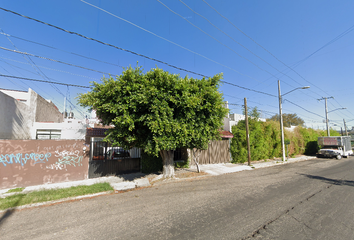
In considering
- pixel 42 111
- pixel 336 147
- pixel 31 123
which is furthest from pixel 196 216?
pixel 336 147

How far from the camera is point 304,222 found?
4168 millimetres

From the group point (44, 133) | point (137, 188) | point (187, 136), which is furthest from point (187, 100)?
point (44, 133)

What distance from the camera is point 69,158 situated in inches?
345

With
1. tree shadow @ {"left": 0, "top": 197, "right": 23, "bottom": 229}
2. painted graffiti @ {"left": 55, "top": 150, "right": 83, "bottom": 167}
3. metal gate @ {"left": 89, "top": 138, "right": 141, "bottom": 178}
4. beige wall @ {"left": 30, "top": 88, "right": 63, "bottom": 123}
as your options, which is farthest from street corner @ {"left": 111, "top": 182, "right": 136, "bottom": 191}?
beige wall @ {"left": 30, "top": 88, "right": 63, "bottom": 123}

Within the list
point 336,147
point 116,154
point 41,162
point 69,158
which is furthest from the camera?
point 336,147

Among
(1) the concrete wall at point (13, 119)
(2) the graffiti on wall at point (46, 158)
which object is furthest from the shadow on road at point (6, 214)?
(1) the concrete wall at point (13, 119)

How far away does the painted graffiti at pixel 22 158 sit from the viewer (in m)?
7.51

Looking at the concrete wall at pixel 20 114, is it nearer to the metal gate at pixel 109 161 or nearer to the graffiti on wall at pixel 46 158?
the graffiti on wall at pixel 46 158

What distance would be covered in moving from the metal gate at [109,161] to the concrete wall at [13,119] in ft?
18.5

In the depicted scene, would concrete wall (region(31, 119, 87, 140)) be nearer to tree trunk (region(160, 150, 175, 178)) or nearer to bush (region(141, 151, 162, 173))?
bush (region(141, 151, 162, 173))

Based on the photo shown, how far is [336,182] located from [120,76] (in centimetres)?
1201

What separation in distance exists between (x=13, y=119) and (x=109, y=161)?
751 cm

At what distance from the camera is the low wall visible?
7.56m

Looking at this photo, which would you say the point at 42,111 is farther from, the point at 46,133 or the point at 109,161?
the point at 109,161
